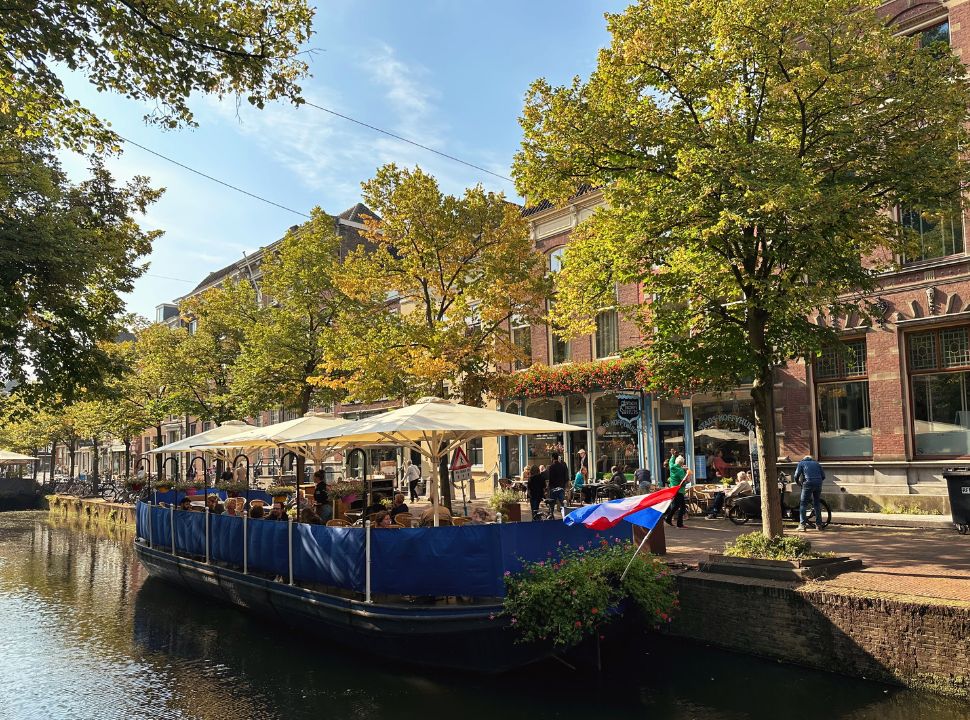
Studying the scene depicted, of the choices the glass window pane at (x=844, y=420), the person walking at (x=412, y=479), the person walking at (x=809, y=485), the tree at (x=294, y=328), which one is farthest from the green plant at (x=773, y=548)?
the person walking at (x=412, y=479)

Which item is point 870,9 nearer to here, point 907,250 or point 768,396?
point 907,250

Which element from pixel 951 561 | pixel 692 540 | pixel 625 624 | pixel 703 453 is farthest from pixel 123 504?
pixel 951 561

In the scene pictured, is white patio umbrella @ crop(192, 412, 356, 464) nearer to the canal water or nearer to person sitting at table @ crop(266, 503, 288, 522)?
person sitting at table @ crop(266, 503, 288, 522)

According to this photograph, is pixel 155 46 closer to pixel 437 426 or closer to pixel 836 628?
pixel 437 426

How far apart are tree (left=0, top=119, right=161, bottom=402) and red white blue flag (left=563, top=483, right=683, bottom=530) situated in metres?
10.2

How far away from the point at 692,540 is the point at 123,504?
92.8ft

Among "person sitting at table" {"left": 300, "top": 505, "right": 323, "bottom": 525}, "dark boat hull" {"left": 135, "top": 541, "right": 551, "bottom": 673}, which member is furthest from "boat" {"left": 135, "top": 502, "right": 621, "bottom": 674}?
"person sitting at table" {"left": 300, "top": 505, "right": 323, "bottom": 525}

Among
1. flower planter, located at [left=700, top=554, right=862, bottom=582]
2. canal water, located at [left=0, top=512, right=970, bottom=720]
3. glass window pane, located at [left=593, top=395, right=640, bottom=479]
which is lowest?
canal water, located at [left=0, top=512, right=970, bottom=720]

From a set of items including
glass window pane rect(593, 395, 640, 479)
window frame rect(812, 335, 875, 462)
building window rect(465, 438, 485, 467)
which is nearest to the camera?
window frame rect(812, 335, 875, 462)

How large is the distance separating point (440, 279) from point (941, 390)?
11801 millimetres

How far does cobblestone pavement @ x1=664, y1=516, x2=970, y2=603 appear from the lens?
29.9 ft

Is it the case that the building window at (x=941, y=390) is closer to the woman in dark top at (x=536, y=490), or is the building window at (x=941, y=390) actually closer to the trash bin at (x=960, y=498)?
the trash bin at (x=960, y=498)

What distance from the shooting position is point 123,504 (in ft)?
112

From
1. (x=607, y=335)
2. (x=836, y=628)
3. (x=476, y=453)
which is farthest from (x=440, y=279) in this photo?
(x=476, y=453)
